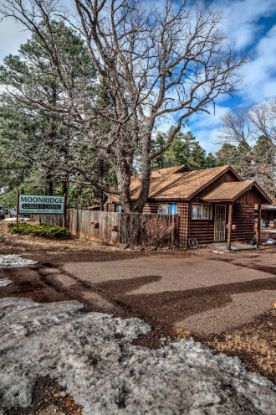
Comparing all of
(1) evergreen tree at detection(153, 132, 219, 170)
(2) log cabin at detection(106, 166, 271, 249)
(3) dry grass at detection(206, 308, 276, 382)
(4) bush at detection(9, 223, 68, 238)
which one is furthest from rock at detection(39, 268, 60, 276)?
(1) evergreen tree at detection(153, 132, 219, 170)

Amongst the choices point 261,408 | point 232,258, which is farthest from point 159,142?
point 261,408

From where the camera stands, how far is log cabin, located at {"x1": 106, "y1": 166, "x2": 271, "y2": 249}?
14312mm

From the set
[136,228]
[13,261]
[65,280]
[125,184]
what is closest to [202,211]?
[136,228]

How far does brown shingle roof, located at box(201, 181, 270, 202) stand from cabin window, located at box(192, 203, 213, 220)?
0.57m

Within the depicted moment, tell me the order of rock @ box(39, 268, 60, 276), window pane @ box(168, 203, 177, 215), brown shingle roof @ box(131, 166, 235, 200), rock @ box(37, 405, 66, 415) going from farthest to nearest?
window pane @ box(168, 203, 177, 215)
brown shingle roof @ box(131, 166, 235, 200)
rock @ box(39, 268, 60, 276)
rock @ box(37, 405, 66, 415)

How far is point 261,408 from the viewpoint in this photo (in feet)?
8.59

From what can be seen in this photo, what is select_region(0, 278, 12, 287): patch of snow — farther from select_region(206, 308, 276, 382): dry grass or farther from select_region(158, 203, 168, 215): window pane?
select_region(158, 203, 168, 215): window pane

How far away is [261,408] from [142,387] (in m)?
1.20

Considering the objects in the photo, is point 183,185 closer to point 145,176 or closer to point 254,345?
point 145,176

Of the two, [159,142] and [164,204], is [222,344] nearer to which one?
[164,204]

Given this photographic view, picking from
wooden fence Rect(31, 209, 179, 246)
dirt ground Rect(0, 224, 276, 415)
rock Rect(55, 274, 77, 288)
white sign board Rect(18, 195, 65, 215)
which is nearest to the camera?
dirt ground Rect(0, 224, 276, 415)

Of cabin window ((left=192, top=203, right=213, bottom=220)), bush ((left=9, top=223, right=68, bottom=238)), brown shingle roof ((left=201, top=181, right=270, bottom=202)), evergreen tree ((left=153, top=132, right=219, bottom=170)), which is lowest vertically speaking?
bush ((left=9, top=223, right=68, bottom=238))

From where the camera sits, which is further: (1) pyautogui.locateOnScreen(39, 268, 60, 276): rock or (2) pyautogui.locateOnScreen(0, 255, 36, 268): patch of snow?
(2) pyautogui.locateOnScreen(0, 255, 36, 268): patch of snow

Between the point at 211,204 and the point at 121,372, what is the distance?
13.6m
